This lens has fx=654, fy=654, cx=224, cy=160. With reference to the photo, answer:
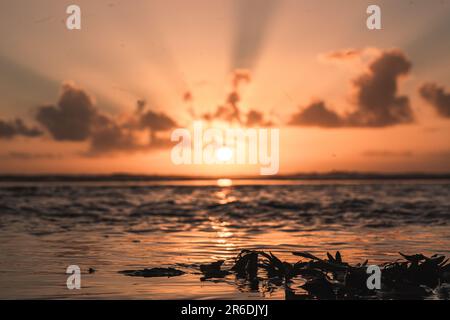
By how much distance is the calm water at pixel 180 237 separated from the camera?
12.4 metres

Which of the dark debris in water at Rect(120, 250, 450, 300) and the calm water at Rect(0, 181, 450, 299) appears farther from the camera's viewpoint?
the calm water at Rect(0, 181, 450, 299)

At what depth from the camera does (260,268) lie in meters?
14.2

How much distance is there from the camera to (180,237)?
2192 cm

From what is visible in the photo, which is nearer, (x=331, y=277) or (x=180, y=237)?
(x=331, y=277)

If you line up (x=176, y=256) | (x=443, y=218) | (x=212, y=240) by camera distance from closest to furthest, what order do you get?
(x=176, y=256) → (x=212, y=240) → (x=443, y=218)

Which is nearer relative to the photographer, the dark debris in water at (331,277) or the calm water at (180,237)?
the dark debris in water at (331,277)

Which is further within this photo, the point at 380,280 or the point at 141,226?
the point at 141,226

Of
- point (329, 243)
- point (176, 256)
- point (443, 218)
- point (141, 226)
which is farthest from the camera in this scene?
point (443, 218)

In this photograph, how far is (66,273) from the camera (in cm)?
1370

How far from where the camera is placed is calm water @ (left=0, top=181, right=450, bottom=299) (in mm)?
12352
